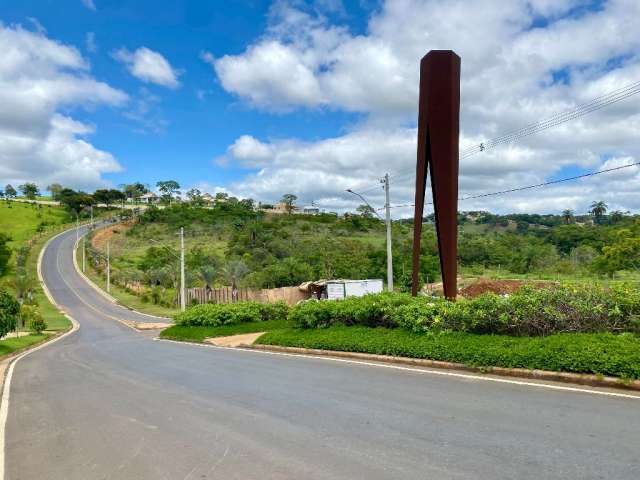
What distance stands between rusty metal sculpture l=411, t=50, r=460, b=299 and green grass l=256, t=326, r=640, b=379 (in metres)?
2.87

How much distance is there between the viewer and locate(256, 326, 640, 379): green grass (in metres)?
7.97

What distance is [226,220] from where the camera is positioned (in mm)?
115938

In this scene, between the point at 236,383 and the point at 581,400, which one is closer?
the point at 581,400

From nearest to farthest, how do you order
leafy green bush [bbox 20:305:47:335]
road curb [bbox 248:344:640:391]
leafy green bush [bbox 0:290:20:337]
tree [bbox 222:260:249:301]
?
road curb [bbox 248:344:640:391] < leafy green bush [bbox 0:290:20:337] < leafy green bush [bbox 20:305:47:335] < tree [bbox 222:260:249:301]

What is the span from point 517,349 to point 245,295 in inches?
1609

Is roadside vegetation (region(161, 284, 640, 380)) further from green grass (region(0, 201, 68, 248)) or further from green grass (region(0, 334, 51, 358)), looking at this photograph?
green grass (region(0, 201, 68, 248))

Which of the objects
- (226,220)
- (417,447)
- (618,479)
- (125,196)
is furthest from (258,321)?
(125,196)

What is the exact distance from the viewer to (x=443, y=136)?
14320 millimetres

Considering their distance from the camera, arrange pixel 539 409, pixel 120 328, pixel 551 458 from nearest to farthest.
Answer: pixel 551 458, pixel 539 409, pixel 120 328

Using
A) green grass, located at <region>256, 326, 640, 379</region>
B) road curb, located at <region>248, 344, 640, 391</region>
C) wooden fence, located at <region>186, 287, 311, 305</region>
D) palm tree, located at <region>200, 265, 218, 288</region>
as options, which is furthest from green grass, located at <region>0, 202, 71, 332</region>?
green grass, located at <region>256, 326, 640, 379</region>

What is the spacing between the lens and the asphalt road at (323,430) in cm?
515

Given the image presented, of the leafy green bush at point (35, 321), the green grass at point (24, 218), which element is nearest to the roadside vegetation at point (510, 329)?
the leafy green bush at point (35, 321)

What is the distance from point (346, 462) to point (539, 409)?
2978 mm

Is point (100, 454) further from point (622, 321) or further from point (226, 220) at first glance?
point (226, 220)
